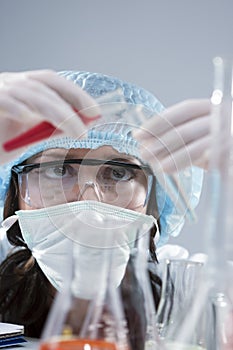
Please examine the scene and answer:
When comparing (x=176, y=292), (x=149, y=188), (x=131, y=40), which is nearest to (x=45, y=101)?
(x=176, y=292)

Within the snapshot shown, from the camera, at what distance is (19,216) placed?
1.60 meters

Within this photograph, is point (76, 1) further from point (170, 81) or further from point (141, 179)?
point (141, 179)

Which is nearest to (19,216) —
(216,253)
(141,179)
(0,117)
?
(141,179)

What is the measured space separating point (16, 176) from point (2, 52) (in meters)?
1.12

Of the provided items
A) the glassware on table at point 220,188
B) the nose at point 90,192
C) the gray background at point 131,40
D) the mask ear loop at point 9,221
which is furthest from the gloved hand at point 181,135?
the gray background at point 131,40

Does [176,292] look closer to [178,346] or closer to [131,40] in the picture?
[178,346]

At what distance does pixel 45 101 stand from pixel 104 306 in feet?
1.07

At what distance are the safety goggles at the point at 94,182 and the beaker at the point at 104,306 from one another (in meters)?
0.59

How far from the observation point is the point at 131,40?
2.47 meters

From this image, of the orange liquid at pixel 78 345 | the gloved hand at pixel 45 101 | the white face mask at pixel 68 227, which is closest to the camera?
the orange liquid at pixel 78 345

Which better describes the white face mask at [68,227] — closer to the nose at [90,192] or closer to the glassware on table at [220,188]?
the nose at [90,192]

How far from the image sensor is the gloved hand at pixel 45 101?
923mm

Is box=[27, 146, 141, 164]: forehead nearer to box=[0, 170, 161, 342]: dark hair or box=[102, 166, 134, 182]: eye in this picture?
box=[102, 166, 134, 182]: eye

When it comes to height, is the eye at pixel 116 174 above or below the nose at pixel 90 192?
above
